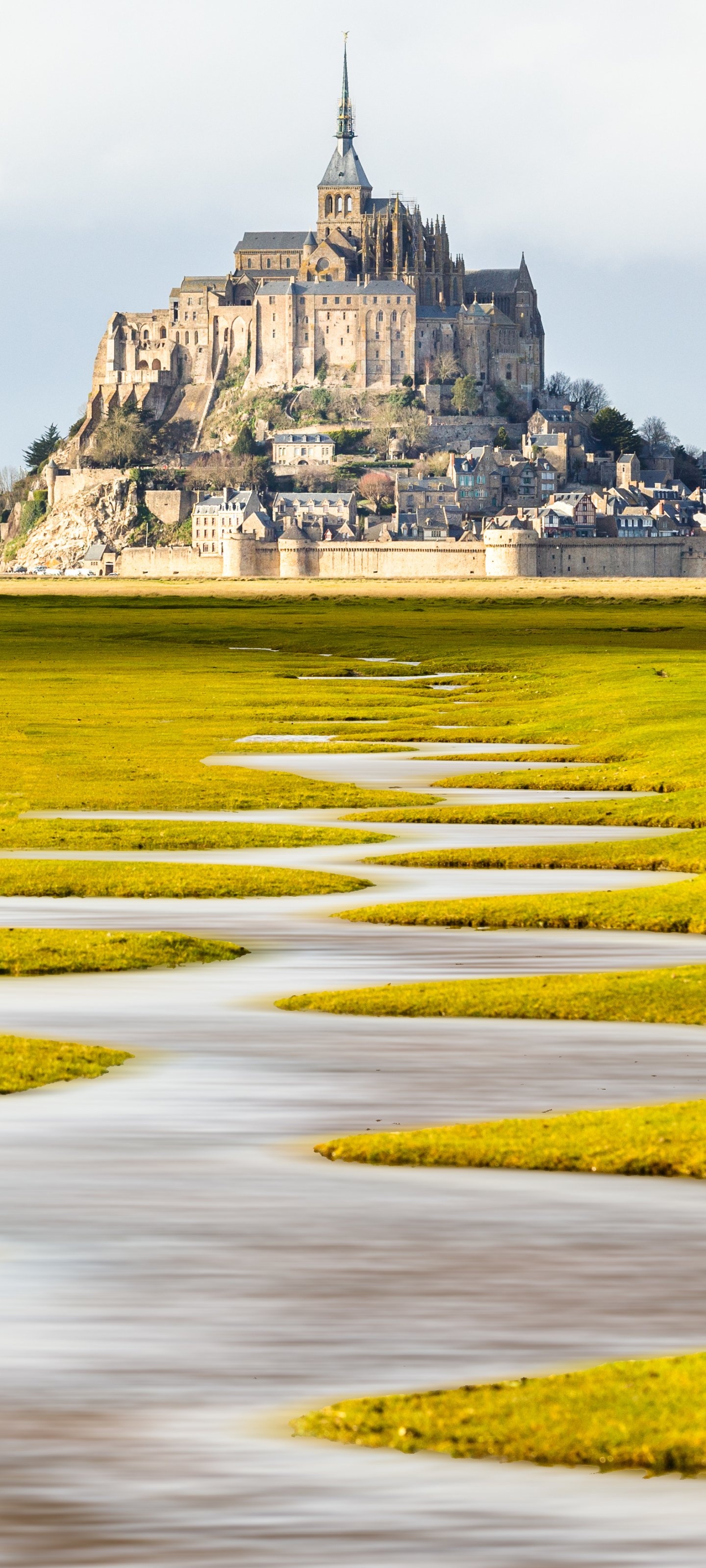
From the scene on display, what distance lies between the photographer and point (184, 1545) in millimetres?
6691

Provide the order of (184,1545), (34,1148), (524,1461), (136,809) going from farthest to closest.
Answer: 1. (136,809)
2. (34,1148)
3. (524,1461)
4. (184,1545)

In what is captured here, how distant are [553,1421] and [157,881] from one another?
16924 mm

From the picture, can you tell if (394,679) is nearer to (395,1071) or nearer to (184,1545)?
(395,1071)

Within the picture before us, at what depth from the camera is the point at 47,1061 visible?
14219 millimetres

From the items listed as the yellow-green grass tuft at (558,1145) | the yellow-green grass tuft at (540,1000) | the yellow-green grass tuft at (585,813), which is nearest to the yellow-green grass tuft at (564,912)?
the yellow-green grass tuft at (540,1000)

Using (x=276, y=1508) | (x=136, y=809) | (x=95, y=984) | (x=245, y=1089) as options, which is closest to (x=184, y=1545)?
(x=276, y=1508)

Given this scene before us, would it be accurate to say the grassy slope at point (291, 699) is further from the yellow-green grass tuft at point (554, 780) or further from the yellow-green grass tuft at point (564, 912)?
the yellow-green grass tuft at point (564, 912)

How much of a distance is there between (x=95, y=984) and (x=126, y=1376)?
9890 millimetres

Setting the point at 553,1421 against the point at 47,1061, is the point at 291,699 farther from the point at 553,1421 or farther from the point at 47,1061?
the point at 553,1421

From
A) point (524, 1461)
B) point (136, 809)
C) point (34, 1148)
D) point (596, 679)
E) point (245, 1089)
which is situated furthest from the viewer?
point (596, 679)

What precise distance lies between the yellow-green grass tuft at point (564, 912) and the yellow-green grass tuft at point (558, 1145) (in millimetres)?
8972

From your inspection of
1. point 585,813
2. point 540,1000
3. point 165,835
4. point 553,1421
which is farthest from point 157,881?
point 553,1421

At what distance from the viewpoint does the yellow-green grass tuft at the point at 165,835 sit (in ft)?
91.7

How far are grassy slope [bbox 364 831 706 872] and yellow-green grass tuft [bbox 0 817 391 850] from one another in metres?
1.78
